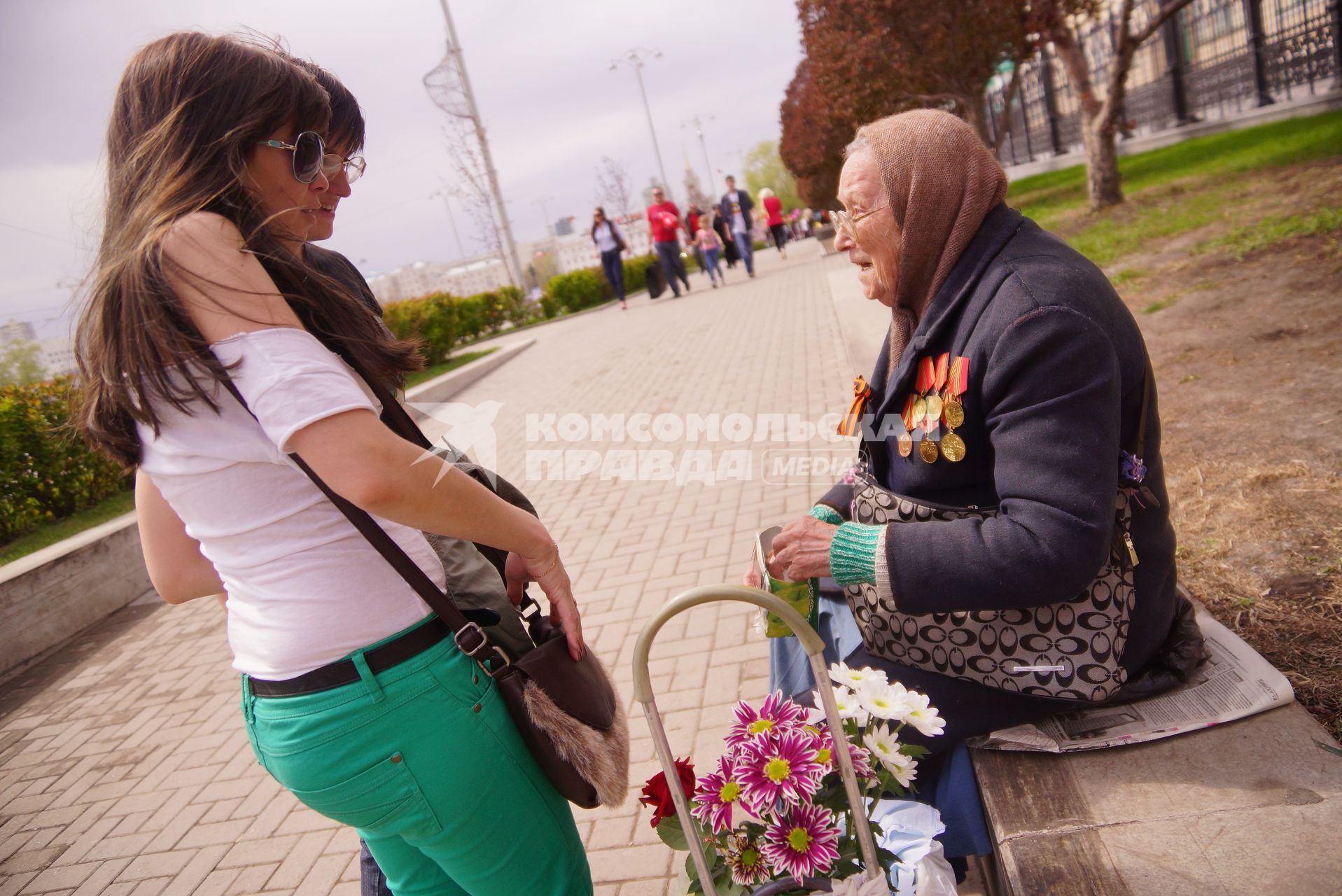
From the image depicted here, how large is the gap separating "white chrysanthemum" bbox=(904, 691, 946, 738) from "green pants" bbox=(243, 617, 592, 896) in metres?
0.69

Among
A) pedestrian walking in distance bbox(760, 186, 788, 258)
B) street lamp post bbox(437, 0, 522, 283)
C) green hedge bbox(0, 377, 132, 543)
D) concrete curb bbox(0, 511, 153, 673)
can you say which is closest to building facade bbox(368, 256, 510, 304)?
street lamp post bbox(437, 0, 522, 283)

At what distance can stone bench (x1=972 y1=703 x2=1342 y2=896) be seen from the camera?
149cm

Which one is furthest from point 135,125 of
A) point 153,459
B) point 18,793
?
point 18,793

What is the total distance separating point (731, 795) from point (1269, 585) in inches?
83.6

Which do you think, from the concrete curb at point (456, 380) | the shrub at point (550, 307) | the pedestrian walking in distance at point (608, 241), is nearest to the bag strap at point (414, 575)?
the concrete curb at point (456, 380)

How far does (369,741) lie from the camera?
1.42m

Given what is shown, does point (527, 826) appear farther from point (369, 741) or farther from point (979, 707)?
point (979, 707)

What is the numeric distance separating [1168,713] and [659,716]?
121cm

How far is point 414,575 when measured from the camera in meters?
1.44

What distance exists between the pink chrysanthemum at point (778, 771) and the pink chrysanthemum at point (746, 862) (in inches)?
3.4

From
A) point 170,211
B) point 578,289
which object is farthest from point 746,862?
point 578,289

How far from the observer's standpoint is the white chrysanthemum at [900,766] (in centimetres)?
160

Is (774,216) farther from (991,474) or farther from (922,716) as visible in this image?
(922,716)

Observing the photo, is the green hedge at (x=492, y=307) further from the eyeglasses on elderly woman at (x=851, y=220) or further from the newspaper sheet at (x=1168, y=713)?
the newspaper sheet at (x=1168, y=713)
